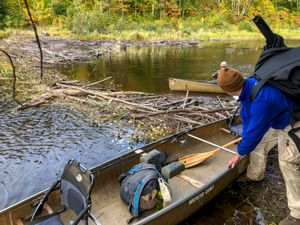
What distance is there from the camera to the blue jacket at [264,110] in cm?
382

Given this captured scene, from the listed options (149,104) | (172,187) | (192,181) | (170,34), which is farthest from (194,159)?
(170,34)

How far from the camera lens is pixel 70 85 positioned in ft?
39.7

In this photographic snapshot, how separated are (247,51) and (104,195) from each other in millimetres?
24856

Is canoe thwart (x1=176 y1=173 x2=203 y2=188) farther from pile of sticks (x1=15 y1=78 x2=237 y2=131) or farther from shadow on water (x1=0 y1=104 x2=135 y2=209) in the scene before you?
pile of sticks (x1=15 y1=78 x2=237 y2=131)

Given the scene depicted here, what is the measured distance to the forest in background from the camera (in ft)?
102

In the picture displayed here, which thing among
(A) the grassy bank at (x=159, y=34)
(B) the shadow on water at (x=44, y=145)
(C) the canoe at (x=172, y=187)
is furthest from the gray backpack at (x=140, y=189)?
(A) the grassy bank at (x=159, y=34)

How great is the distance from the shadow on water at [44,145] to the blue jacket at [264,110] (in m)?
4.11

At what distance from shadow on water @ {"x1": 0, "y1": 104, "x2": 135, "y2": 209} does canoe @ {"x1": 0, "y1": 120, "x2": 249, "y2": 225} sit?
1.73 metres

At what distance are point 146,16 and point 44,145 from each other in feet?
132

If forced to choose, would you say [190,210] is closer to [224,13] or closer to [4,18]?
[4,18]

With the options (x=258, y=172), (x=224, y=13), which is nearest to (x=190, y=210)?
(x=258, y=172)

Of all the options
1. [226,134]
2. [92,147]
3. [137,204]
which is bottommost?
[92,147]

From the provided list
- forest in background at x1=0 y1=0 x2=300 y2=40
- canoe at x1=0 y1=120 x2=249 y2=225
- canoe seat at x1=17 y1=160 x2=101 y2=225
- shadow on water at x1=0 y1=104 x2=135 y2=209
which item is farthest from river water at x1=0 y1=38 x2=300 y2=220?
forest in background at x1=0 y1=0 x2=300 y2=40

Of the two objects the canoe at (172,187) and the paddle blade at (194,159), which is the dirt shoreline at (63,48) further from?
the paddle blade at (194,159)
